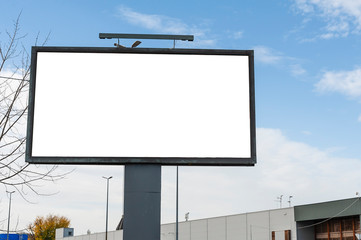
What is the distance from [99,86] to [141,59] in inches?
36.5

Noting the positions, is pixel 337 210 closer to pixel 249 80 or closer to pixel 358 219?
pixel 358 219

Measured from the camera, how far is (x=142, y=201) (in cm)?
986

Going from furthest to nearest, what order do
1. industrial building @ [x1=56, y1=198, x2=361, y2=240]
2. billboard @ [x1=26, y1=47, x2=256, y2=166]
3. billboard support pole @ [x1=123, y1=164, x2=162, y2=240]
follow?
industrial building @ [x1=56, y1=198, x2=361, y2=240]
billboard @ [x1=26, y1=47, x2=256, y2=166]
billboard support pole @ [x1=123, y1=164, x2=162, y2=240]

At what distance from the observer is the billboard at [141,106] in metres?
10.0

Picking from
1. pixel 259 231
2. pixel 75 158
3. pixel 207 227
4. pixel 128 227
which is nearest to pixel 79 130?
pixel 75 158

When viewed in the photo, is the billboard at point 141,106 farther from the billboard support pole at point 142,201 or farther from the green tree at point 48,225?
the green tree at point 48,225

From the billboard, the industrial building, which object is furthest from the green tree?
the billboard

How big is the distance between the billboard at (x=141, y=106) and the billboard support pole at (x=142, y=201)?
0.75ft

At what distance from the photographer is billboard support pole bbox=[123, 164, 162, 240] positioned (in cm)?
973

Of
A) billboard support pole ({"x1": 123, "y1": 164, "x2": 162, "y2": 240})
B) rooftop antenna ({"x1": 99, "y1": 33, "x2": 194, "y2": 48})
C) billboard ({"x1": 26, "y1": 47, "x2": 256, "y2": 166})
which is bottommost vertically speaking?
billboard support pole ({"x1": 123, "y1": 164, "x2": 162, "y2": 240})

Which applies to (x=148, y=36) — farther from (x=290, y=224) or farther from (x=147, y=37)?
(x=290, y=224)

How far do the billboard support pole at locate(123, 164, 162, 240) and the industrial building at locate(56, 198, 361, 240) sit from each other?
2519cm

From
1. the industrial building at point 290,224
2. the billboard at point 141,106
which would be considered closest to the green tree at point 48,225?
A: the industrial building at point 290,224

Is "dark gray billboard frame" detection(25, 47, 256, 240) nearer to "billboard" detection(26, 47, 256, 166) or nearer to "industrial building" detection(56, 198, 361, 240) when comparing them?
"billboard" detection(26, 47, 256, 166)
